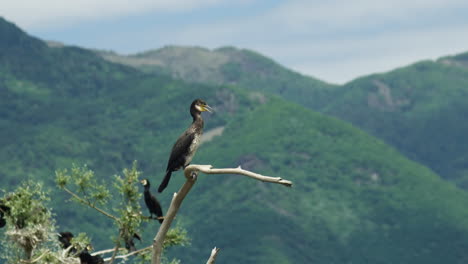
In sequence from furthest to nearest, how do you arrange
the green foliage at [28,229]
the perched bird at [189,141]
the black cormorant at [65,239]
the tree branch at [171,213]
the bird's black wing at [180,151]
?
the black cormorant at [65,239] → the green foliage at [28,229] → the bird's black wing at [180,151] → the perched bird at [189,141] → the tree branch at [171,213]

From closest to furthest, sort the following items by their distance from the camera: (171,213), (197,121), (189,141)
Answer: (171,213)
(197,121)
(189,141)

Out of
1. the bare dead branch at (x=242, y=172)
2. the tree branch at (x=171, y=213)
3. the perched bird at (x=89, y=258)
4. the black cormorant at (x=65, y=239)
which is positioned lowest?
the black cormorant at (x=65, y=239)

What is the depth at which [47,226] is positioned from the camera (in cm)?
2434

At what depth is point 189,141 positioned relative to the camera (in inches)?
800

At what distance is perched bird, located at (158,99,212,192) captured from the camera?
19984 mm

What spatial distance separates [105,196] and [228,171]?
12.1 meters

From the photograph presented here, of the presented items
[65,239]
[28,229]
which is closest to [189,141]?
[28,229]

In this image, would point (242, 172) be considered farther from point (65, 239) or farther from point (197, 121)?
point (65, 239)

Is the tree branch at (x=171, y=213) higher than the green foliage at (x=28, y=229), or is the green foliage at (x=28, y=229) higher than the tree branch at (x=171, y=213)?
the tree branch at (x=171, y=213)

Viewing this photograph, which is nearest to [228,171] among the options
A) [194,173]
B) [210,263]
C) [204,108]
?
[194,173]

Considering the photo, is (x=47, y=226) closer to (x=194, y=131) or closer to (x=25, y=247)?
(x=25, y=247)

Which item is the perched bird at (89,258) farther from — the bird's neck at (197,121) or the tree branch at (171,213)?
the tree branch at (171,213)

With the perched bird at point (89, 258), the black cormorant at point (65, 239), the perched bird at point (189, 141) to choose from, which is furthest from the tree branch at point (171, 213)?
the black cormorant at point (65, 239)

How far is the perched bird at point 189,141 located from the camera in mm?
19984
